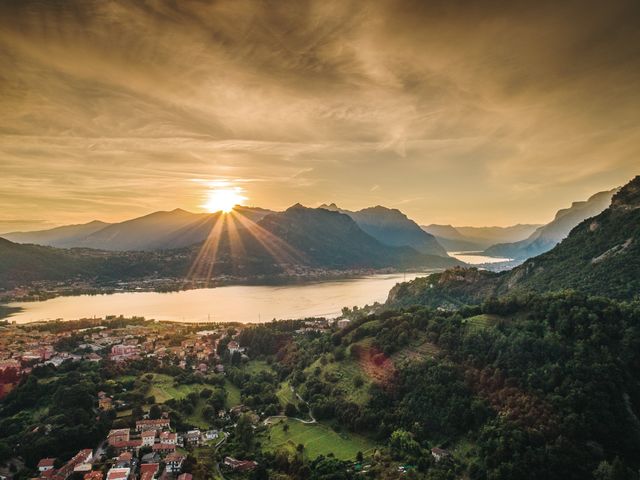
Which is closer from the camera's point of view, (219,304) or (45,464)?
(45,464)

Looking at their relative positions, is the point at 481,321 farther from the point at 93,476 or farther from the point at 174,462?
the point at 93,476

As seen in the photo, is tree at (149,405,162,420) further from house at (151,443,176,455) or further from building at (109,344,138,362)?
building at (109,344,138,362)

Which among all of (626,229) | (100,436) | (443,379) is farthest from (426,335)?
(626,229)

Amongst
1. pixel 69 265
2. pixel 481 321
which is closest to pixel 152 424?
pixel 481 321

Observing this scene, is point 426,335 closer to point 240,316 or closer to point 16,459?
point 16,459

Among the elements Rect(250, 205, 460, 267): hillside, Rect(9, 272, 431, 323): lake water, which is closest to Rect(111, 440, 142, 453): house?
Rect(9, 272, 431, 323): lake water
